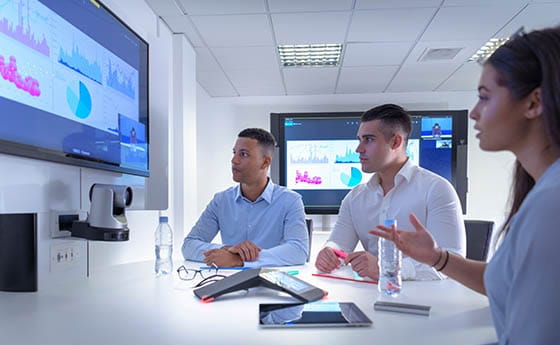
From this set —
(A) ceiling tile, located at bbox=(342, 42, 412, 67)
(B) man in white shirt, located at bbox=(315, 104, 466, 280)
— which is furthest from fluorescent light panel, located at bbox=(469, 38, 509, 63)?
(B) man in white shirt, located at bbox=(315, 104, 466, 280)

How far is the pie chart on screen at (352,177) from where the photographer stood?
177 inches

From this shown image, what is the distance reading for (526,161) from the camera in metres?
0.90

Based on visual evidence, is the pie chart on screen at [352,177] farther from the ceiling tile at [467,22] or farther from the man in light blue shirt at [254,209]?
the man in light blue shirt at [254,209]

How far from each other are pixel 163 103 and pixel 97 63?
76 centimetres

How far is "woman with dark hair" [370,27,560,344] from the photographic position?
26.4 inches

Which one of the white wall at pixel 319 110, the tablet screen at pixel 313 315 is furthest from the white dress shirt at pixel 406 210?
the white wall at pixel 319 110

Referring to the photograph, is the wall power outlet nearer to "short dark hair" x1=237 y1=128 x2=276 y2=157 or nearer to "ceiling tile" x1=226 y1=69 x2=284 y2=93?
"short dark hair" x1=237 y1=128 x2=276 y2=157

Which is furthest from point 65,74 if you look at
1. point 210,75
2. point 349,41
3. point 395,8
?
point 210,75

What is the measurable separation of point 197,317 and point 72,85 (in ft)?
3.25

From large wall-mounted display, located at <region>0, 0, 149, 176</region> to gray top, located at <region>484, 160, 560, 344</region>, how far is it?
1.29 m

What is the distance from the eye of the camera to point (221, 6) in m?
2.72

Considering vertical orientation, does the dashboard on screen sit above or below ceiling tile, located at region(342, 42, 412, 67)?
below

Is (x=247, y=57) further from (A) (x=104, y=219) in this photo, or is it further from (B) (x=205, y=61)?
(A) (x=104, y=219)

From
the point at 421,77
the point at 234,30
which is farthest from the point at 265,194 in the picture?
the point at 421,77
